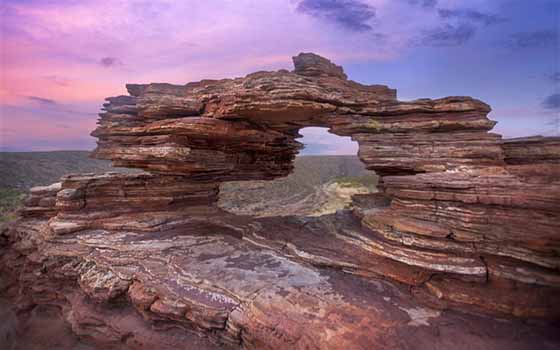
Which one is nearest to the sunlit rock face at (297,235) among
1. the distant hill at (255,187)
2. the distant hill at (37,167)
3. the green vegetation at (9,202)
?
the green vegetation at (9,202)

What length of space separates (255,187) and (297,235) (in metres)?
37.4

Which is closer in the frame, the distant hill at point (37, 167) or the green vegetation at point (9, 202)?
the green vegetation at point (9, 202)

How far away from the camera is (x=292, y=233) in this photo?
492 inches

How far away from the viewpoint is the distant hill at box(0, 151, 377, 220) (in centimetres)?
3806

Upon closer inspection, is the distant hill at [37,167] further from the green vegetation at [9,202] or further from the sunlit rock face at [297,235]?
the sunlit rock face at [297,235]

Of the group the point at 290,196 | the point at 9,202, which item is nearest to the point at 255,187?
the point at 290,196

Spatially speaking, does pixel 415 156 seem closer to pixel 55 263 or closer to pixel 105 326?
pixel 105 326

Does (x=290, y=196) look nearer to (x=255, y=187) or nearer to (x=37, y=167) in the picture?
(x=255, y=187)

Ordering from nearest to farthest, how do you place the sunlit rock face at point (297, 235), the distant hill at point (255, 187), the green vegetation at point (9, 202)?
the sunlit rock face at point (297, 235) < the green vegetation at point (9, 202) < the distant hill at point (255, 187)

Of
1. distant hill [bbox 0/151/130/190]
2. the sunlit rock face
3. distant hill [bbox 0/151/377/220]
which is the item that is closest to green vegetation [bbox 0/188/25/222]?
distant hill [bbox 0/151/377/220]

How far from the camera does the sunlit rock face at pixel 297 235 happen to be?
24.3ft

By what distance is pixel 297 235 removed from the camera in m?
12.2

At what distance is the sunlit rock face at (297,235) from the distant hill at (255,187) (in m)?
20.6

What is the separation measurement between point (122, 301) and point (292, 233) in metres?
6.98
